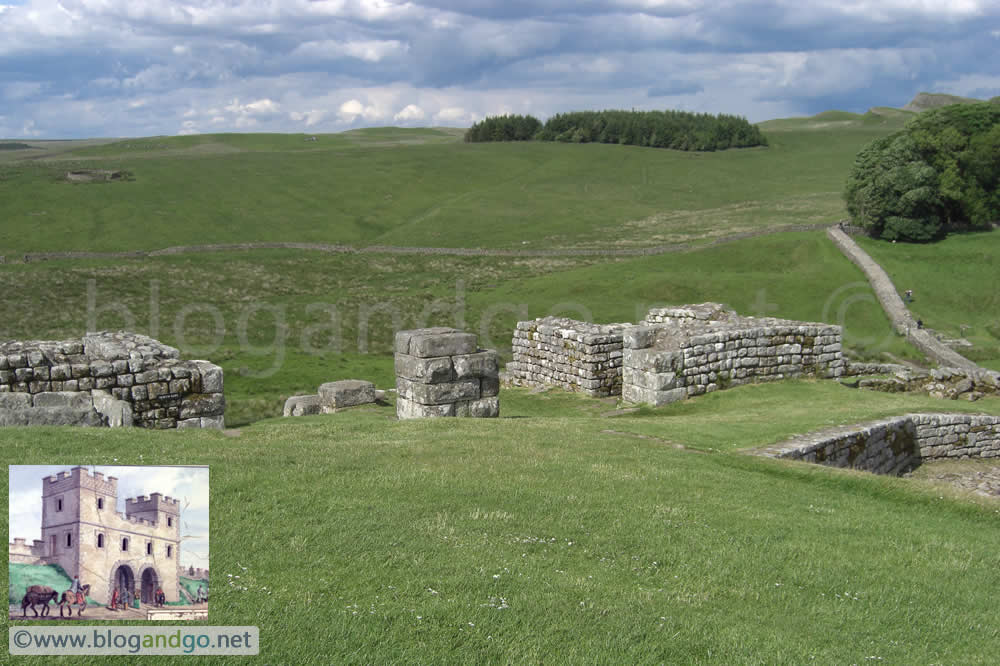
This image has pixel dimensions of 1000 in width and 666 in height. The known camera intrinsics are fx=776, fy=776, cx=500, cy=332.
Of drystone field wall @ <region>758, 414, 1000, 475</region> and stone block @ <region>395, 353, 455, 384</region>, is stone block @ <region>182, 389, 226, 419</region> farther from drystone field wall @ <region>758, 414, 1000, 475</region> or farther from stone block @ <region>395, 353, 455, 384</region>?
drystone field wall @ <region>758, 414, 1000, 475</region>

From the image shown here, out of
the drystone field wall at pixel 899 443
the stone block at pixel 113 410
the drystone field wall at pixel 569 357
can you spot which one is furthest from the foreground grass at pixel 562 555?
the drystone field wall at pixel 569 357

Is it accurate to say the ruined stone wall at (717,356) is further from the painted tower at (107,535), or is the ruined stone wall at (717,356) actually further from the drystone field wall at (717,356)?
the painted tower at (107,535)

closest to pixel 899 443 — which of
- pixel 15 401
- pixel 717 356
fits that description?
pixel 717 356

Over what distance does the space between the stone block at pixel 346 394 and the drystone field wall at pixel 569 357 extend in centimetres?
563

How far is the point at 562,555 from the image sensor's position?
7.20 metres

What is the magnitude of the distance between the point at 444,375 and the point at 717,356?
8.02m

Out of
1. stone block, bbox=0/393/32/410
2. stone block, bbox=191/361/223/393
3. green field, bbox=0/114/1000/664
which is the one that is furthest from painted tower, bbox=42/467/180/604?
stone block, bbox=191/361/223/393

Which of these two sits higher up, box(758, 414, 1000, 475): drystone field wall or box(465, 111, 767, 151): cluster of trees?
box(465, 111, 767, 151): cluster of trees

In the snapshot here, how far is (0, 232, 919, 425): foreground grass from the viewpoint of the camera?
39.0 m

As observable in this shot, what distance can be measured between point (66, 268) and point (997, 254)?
71227 millimetres

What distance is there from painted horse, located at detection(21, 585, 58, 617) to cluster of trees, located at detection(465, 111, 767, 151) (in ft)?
522

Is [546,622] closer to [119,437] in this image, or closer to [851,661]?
[851,661]

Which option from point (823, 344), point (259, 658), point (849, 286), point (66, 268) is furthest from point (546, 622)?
point (66, 268)

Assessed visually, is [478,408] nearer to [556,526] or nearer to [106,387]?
[106,387]
